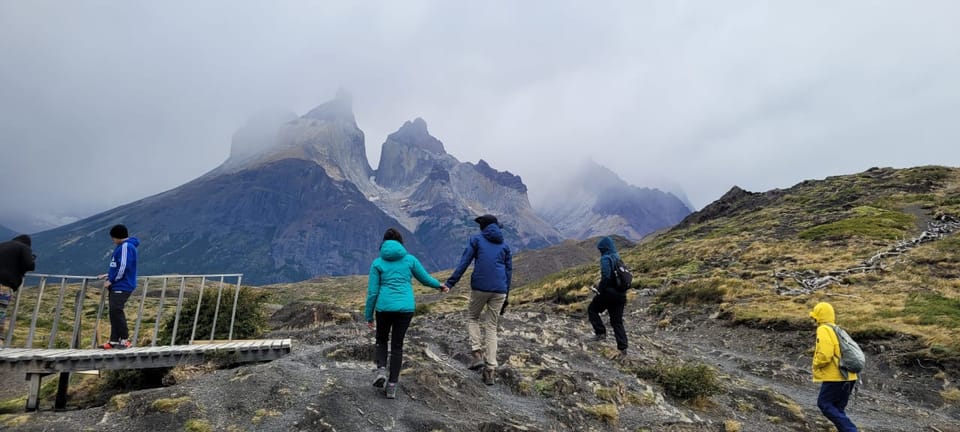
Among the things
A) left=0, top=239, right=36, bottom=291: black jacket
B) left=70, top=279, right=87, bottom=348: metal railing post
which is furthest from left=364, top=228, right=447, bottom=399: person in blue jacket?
left=0, top=239, right=36, bottom=291: black jacket

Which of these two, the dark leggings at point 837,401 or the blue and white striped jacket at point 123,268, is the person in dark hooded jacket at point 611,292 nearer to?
the dark leggings at point 837,401

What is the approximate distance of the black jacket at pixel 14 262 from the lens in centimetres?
958

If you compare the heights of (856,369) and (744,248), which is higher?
(744,248)

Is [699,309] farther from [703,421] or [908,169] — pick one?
[908,169]

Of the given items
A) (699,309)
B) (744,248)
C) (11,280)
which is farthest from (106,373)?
(744,248)

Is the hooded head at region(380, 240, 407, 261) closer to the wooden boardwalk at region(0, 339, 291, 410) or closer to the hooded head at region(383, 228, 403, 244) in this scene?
the hooded head at region(383, 228, 403, 244)

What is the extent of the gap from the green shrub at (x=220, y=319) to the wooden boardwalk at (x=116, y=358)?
3.68 metres

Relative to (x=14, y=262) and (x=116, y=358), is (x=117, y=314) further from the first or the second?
(x=14, y=262)

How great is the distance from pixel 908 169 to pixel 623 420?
3835 inches

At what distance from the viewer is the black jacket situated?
31.4ft

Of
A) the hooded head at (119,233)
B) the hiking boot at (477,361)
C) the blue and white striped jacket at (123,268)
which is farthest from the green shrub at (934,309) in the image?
the hooded head at (119,233)

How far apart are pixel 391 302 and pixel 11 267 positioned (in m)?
8.56

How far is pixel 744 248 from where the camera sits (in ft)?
133

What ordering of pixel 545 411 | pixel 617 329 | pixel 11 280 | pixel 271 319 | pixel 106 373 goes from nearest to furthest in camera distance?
pixel 545 411 < pixel 11 280 < pixel 106 373 < pixel 617 329 < pixel 271 319
